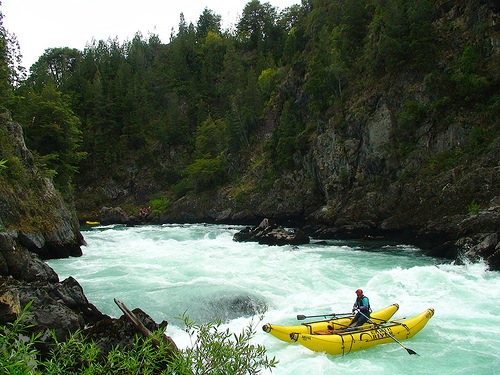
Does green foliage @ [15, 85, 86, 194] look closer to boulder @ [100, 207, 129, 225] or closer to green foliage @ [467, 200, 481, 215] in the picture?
boulder @ [100, 207, 129, 225]

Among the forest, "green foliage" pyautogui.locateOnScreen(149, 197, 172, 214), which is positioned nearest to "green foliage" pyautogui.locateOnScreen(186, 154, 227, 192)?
the forest

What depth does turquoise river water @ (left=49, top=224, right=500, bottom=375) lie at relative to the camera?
773 cm

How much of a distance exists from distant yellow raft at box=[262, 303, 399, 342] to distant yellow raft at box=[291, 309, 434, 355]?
325 millimetres

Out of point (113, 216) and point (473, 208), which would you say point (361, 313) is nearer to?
point (473, 208)

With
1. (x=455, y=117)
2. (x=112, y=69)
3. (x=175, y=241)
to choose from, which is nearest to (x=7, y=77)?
(x=175, y=241)

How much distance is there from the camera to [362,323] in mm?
8523

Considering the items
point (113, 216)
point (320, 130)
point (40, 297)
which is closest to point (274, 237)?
point (320, 130)

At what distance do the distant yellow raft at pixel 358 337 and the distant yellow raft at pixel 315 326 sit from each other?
32cm

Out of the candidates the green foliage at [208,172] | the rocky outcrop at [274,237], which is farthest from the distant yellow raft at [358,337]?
the green foliage at [208,172]

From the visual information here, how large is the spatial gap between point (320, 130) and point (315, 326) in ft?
71.3

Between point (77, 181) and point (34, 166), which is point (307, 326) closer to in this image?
point (34, 166)

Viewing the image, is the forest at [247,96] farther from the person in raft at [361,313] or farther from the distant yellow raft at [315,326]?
the person in raft at [361,313]

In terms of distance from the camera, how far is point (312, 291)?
12.1 meters

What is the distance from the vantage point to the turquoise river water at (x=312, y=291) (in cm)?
773
